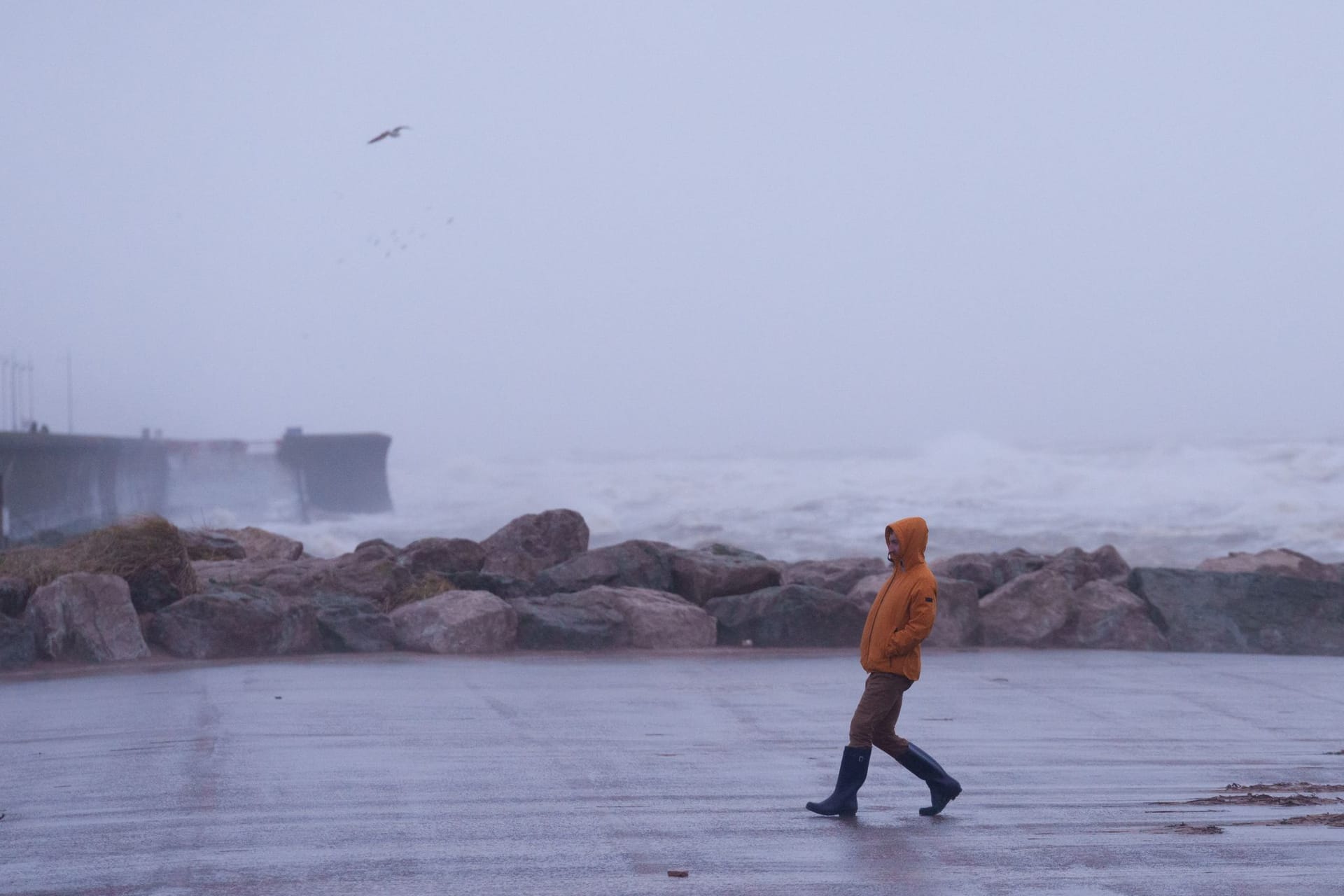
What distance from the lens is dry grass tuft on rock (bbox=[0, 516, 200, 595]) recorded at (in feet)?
39.9

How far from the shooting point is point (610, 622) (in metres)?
12.5

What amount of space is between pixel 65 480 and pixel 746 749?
142 feet

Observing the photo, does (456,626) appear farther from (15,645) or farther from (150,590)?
(15,645)

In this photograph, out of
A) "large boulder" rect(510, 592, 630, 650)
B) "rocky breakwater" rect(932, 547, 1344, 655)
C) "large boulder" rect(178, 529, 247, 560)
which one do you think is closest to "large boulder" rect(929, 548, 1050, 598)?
"rocky breakwater" rect(932, 547, 1344, 655)

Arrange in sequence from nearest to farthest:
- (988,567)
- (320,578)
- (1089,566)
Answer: (320,578) < (1089,566) < (988,567)

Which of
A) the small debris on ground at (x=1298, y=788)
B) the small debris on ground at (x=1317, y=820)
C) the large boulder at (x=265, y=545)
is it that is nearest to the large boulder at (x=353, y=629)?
the large boulder at (x=265, y=545)

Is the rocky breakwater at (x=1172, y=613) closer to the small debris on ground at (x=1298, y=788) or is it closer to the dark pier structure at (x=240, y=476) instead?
the small debris on ground at (x=1298, y=788)

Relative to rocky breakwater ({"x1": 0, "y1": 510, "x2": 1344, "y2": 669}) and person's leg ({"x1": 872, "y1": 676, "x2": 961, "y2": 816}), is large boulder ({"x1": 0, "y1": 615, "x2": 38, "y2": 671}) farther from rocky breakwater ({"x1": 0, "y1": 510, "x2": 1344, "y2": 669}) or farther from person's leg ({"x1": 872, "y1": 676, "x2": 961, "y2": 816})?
person's leg ({"x1": 872, "y1": 676, "x2": 961, "y2": 816})

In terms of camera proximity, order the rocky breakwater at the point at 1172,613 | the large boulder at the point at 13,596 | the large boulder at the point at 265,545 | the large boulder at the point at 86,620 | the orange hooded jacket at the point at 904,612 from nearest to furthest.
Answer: the orange hooded jacket at the point at 904,612, the large boulder at the point at 86,620, the large boulder at the point at 13,596, the rocky breakwater at the point at 1172,613, the large boulder at the point at 265,545

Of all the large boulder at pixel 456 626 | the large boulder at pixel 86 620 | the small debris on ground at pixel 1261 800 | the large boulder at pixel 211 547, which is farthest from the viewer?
the large boulder at pixel 211 547

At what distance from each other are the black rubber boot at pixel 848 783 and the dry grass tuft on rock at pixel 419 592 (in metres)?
7.87

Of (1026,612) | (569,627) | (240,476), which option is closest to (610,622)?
(569,627)

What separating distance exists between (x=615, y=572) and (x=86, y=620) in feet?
17.7

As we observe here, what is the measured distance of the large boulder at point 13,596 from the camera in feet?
37.4
